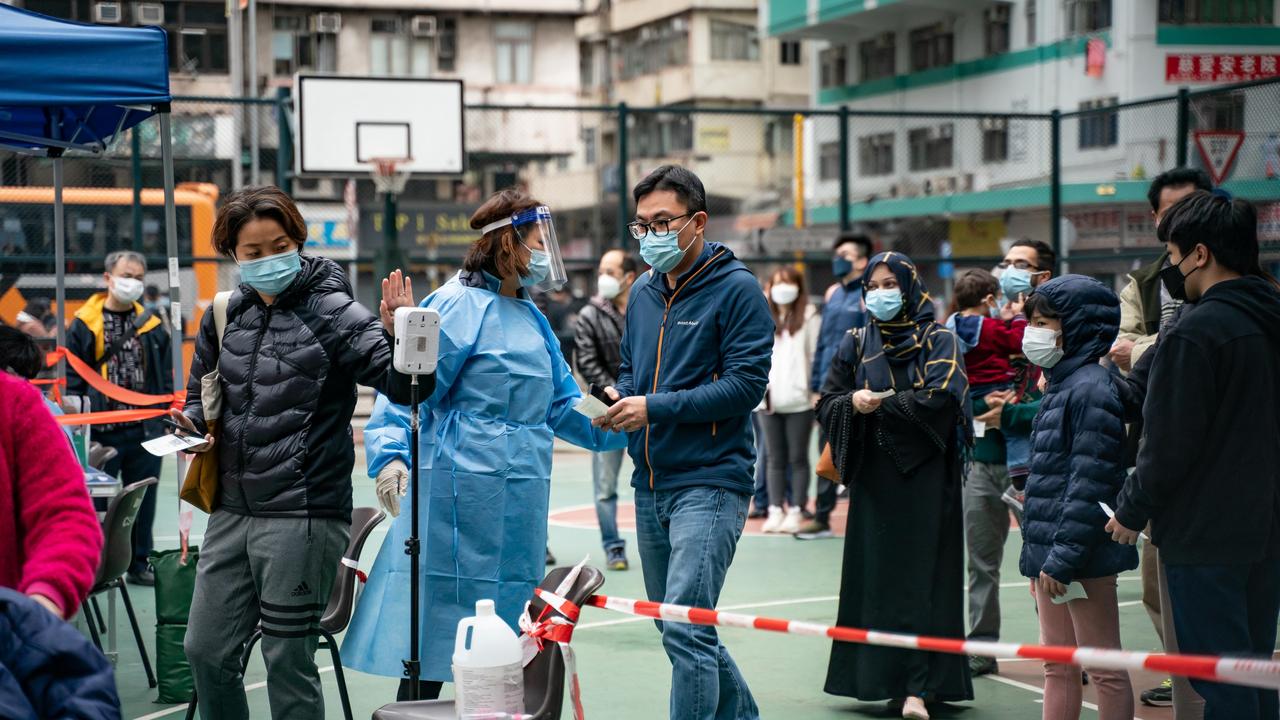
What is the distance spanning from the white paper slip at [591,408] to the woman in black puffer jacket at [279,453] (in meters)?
0.53

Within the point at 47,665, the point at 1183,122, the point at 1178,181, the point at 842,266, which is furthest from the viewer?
the point at 1183,122

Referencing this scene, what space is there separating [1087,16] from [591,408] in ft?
98.1

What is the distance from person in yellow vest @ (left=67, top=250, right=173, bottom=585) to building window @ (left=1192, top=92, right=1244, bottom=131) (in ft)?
31.3

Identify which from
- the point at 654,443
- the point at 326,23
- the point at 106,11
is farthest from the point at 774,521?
the point at 326,23

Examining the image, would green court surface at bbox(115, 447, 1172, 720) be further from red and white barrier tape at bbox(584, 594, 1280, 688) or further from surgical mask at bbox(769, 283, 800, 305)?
surgical mask at bbox(769, 283, 800, 305)

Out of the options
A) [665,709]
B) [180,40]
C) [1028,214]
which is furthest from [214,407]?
[180,40]

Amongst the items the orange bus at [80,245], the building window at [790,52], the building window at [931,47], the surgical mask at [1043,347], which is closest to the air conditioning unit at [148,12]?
the building window at [931,47]

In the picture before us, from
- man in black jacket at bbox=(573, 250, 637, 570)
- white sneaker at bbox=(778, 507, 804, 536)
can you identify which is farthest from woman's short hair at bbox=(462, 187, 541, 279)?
white sneaker at bbox=(778, 507, 804, 536)

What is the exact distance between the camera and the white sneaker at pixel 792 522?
10867mm

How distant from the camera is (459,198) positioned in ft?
112

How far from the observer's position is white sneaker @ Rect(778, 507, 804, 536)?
10867 millimetres

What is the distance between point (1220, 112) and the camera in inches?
579

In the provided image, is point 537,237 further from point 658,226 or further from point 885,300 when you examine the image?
point 885,300

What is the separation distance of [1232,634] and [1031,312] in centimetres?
143
